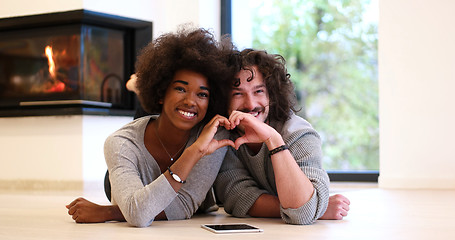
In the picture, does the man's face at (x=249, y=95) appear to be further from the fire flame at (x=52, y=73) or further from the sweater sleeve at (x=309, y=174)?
the fire flame at (x=52, y=73)

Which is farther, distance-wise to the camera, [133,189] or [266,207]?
[266,207]

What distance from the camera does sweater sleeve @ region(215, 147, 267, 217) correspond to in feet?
7.46

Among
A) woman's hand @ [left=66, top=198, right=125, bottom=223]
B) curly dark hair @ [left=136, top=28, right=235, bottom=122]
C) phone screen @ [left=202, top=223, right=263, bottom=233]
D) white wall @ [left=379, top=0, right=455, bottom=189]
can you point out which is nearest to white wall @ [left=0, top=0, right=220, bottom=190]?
white wall @ [left=379, top=0, right=455, bottom=189]

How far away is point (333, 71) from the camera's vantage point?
8.21 m

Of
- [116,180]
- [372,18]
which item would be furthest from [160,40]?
[372,18]

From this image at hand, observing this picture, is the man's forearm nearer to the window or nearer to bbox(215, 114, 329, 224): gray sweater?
bbox(215, 114, 329, 224): gray sweater

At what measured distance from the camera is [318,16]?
824cm

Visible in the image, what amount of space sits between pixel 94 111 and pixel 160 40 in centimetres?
253

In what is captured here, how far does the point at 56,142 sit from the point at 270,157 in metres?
3.01

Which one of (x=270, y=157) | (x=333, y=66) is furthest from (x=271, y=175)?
(x=333, y=66)

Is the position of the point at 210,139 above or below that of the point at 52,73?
below

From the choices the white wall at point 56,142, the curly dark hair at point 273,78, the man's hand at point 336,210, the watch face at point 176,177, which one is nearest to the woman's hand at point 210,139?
the watch face at point 176,177

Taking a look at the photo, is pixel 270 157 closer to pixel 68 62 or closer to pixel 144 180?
pixel 144 180

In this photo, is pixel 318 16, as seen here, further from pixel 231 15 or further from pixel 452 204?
pixel 452 204
